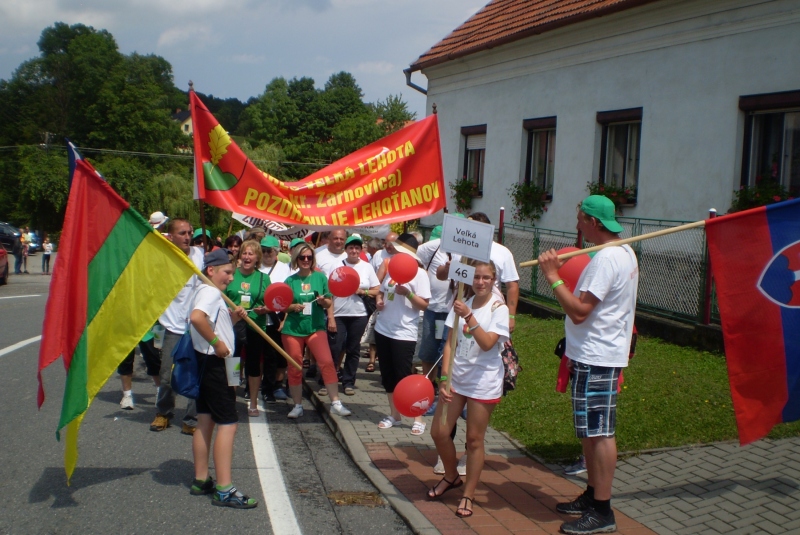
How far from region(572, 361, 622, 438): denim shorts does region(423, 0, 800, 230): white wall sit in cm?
851

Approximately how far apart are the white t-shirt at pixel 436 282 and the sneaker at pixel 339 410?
52.2 inches

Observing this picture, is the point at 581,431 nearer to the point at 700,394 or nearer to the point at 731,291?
the point at 731,291

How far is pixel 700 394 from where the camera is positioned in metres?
7.63

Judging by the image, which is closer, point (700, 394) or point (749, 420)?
point (749, 420)

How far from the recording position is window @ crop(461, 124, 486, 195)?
1883cm

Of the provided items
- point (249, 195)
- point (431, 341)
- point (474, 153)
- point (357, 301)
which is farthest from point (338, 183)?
point (474, 153)

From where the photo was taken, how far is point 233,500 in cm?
523

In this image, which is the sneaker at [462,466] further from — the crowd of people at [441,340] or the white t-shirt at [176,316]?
the white t-shirt at [176,316]

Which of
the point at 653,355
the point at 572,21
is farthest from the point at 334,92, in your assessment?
the point at 653,355

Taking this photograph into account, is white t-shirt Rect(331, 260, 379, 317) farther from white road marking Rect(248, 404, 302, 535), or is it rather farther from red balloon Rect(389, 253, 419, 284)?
red balloon Rect(389, 253, 419, 284)

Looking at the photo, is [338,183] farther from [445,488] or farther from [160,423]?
[445,488]

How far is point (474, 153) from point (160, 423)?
13.6 meters

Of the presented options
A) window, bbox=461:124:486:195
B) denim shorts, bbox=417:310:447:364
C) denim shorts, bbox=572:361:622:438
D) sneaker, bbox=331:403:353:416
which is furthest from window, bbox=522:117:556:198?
denim shorts, bbox=572:361:622:438

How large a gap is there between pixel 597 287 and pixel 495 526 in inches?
64.1
